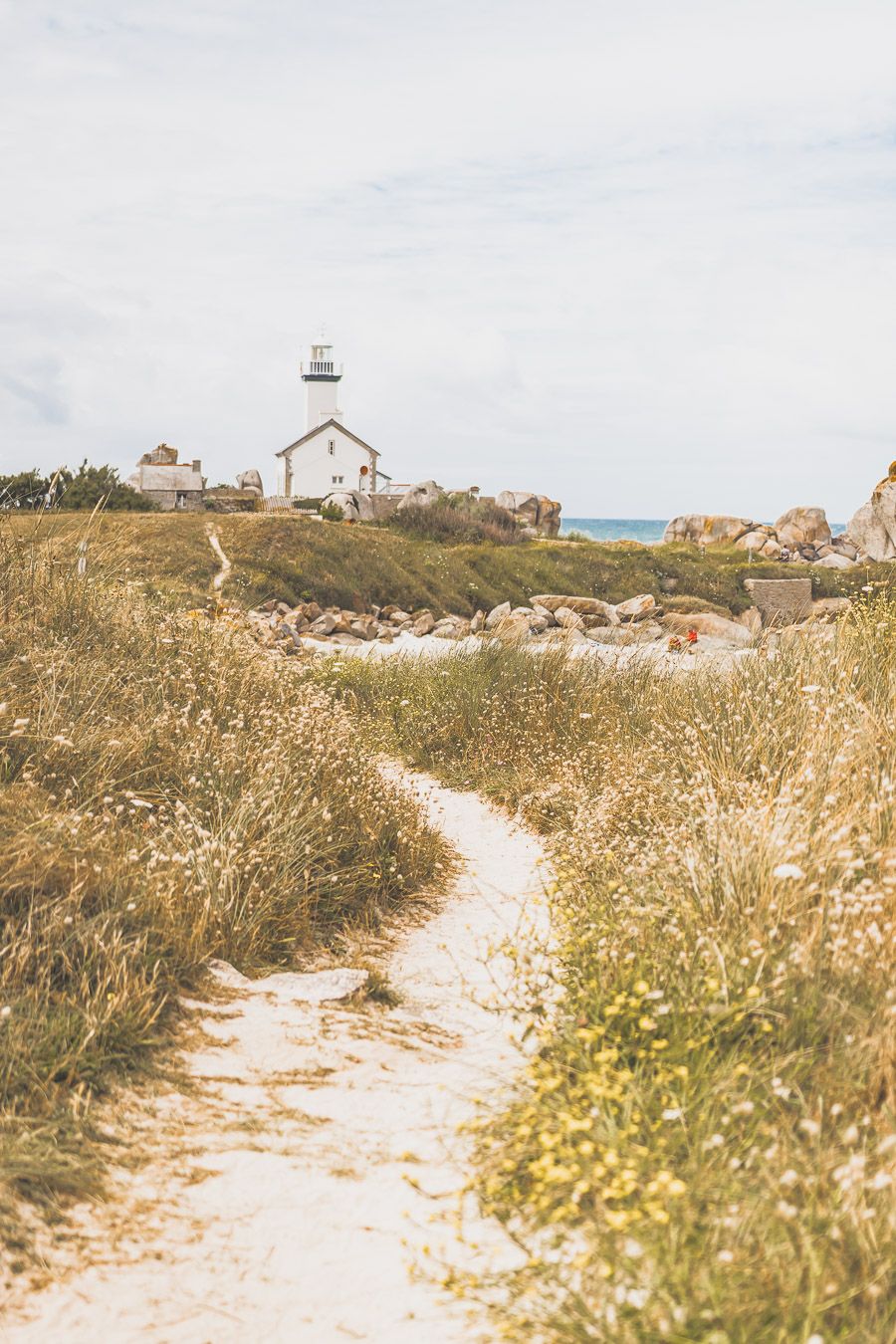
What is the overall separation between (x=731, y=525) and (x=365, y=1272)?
33968mm

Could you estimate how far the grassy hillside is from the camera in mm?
20109

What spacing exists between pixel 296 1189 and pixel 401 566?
814 inches

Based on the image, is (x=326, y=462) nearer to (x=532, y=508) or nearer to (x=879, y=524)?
(x=532, y=508)

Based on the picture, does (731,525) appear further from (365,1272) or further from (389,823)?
(365,1272)

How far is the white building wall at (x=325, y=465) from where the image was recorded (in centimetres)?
6081

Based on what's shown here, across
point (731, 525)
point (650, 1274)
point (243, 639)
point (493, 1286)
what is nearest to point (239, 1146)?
point (493, 1286)

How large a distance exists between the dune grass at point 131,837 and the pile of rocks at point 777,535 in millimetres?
26599

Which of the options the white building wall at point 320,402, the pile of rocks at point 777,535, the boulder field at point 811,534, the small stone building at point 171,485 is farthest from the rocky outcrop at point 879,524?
the white building wall at point 320,402

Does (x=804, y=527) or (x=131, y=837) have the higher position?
(x=804, y=527)

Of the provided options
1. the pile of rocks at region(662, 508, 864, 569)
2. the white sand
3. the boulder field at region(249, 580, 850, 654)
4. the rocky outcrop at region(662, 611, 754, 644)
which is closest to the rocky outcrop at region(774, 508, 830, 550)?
the pile of rocks at region(662, 508, 864, 569)

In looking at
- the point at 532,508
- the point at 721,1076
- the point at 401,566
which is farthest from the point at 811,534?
the point at 721,1076

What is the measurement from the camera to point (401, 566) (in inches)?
934

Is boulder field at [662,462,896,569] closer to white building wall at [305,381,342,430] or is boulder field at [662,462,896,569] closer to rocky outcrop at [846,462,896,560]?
rocky outcrop at [846,462,896,560]

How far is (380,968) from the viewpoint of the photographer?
550 cm
